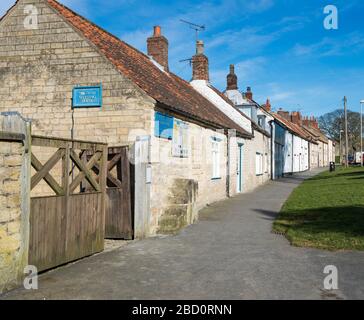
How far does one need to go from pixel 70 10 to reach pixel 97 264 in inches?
346

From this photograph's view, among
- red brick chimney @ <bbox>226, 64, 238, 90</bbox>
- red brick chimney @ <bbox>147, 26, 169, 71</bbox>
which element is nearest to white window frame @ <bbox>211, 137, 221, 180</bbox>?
red brick chimney @ <bbox>147, 26, 169, 71</bbox>

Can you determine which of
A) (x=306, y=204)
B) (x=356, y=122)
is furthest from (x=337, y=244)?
(x=356, y=122)

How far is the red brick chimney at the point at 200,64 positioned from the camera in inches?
911

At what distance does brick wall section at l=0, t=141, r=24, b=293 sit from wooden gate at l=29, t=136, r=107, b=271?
38 cm

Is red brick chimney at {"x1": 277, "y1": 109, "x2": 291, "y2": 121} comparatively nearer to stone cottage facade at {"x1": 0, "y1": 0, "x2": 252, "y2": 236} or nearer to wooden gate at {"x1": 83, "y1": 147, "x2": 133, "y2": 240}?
stone cottage facade at {"x1": 0, "y1": 0, "x2": 252, "y2": 236}

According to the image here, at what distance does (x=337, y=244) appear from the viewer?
8.37 meters

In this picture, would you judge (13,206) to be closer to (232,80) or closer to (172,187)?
(172,187)

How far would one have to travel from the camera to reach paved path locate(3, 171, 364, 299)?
5.49 meters

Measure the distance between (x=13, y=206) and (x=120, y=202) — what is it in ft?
13.7

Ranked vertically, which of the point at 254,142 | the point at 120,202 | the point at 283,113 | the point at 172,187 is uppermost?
the point at 283,113

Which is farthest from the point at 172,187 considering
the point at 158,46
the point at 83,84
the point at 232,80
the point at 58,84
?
the point at 232,80

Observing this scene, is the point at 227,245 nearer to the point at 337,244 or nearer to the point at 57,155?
the point at 337,244

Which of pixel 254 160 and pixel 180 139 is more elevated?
pixel 180 139

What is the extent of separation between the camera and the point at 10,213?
5.74 meters
